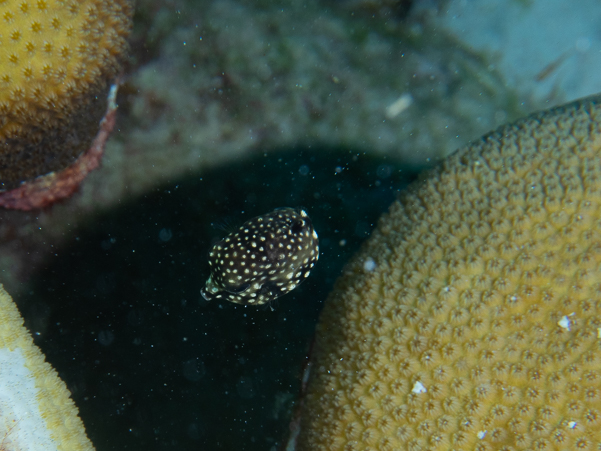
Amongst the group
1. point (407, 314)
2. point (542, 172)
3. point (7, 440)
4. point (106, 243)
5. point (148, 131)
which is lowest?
point (106, 243)

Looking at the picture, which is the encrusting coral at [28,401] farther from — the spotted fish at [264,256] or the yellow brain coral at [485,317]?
the yellow brain coral at [485,317]

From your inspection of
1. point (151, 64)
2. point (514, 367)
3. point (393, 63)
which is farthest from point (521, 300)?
point (151, 64)

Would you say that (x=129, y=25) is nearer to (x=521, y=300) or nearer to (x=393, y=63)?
(x=393, y=63)

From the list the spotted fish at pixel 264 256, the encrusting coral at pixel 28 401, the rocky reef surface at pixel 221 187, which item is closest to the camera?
the encrusting coral at pixel 28 401

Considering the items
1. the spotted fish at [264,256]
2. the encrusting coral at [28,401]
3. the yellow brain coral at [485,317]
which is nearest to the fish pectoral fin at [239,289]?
the spotted fish at [264,256]

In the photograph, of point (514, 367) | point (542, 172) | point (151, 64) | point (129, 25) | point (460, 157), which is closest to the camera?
point (514, 367)

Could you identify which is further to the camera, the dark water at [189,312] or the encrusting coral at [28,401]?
the dark water at [189,312]
